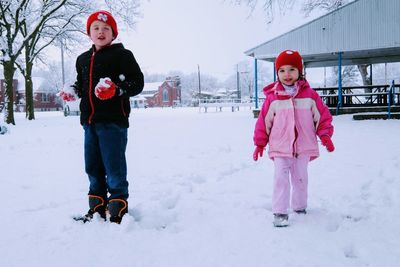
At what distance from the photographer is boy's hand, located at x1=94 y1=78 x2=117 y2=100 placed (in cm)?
281

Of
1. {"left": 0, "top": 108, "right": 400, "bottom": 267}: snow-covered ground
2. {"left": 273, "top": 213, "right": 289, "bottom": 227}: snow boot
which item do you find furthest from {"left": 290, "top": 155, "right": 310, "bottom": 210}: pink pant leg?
{"left": 273, "top": 213, "right": 289, "bottom": 227}: snow boot

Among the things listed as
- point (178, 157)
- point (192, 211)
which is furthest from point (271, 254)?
point (178, 157)

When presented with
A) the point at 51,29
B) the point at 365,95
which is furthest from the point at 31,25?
the point at 365,95

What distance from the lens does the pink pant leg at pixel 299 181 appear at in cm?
316

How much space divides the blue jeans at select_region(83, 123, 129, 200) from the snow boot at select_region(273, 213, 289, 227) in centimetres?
123

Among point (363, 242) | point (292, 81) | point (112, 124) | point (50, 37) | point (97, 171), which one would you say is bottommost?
point (363, 242)

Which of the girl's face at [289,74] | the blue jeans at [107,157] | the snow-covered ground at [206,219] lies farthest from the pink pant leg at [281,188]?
the blue jeans at [107,157]

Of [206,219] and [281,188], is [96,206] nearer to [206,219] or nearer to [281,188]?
[206,219]

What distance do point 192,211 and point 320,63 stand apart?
72.4ft

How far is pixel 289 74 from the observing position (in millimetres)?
3121

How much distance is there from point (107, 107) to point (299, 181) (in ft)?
5.62

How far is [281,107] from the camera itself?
309cm

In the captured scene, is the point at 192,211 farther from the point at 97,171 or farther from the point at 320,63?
the point at 320,63

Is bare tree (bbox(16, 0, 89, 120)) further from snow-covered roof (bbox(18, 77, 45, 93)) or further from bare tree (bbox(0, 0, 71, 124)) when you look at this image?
snow-covered roof (bbox(18, 77, 45, 93))
